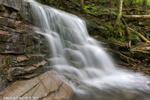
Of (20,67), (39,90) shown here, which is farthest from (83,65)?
(20,67)

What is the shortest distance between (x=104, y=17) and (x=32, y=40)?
318 inches

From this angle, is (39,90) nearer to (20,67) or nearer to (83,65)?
(20,67)

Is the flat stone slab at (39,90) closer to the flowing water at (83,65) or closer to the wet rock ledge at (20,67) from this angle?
the wet rock ledge at (20,67)

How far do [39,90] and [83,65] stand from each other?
303cm

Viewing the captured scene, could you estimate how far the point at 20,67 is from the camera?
9.87 feet

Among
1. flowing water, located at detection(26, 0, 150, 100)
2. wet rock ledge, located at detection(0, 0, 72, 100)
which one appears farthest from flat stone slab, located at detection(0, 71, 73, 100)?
flowing water, located at detection(26, 0, 150, 100)

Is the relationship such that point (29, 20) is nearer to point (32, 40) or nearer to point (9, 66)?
point (32, 40)

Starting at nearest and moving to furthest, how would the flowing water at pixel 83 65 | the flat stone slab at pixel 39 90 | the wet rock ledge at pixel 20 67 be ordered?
1. the flat stone slab at pixel 39 90
2. the wet rock ledge at pixel 20 67
3. the flowing water at pixel 83 65

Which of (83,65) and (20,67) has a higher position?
(20,67)

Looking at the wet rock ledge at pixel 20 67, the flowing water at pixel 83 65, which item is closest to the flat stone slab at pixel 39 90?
the wet rock ledge at pixel 20 67

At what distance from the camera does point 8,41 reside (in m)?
2.93

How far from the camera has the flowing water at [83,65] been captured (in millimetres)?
3708

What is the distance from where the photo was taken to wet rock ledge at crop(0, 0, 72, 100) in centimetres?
265

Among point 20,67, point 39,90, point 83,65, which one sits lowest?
point 83,65
